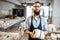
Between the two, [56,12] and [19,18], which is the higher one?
[56,12]

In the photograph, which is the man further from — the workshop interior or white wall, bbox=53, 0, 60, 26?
white wall, bbox=53, 0, 60, 26

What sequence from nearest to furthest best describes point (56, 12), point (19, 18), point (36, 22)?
point (36, 22) → point (19, 18) → point (56, 12)

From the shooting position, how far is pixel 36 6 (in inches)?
74.4

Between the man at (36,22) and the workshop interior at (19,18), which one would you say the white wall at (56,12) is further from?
the man at (36,22)

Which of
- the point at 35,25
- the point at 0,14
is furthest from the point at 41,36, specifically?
the point at 0,14

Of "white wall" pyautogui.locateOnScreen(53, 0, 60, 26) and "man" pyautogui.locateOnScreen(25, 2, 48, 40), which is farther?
"white wall" pyautogui.locateOnScreen(53, 0, 60, 26)

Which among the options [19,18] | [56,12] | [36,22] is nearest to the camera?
[36,22]

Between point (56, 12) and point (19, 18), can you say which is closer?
point (19, 18)

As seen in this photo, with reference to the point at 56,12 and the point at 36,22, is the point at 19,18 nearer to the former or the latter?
the point at 36,22

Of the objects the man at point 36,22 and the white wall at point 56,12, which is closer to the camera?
the man at point 36,22

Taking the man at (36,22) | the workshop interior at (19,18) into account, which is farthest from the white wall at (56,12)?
the man at (36,22)

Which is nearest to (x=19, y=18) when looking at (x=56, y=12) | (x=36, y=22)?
(x=36, y=22)

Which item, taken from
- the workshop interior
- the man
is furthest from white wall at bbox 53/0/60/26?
the man

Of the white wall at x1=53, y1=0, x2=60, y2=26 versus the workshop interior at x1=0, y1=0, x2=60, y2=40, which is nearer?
the workshop interior at x1=0, y1=0, x2=60, y2=40
